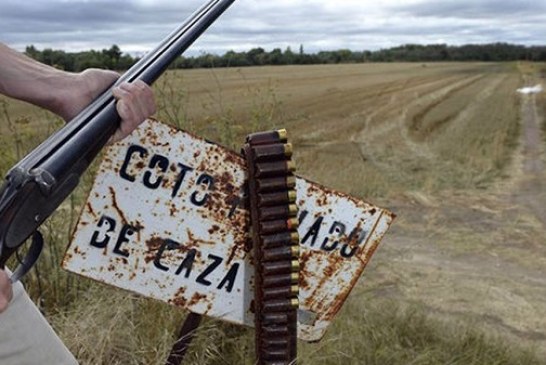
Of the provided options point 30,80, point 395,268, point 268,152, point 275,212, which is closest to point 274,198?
point 275,212

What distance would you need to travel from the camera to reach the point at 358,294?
A: 4246mm

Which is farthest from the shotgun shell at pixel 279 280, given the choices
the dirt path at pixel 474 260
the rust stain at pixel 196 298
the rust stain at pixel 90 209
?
the dirt path at pixel 474 260

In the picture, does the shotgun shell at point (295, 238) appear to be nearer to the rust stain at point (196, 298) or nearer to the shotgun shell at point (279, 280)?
the shotgun shell at point (279, 280)

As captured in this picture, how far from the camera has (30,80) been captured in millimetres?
1993

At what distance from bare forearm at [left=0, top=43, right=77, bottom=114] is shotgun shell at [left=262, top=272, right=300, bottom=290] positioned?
866 mm

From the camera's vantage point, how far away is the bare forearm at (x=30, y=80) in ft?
6.46

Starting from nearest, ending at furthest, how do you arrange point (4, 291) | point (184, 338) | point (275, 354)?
point (4, 291) → point (275, 354) → point (184, 338)

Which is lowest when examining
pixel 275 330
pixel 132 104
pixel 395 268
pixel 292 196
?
pixel 395 268

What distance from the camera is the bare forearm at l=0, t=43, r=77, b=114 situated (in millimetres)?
1968

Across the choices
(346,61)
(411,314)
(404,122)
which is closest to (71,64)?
(411,314)

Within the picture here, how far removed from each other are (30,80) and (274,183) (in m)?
0.81

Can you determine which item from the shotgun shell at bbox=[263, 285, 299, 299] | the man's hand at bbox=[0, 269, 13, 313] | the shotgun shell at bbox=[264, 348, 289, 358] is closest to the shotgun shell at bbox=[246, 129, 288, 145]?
the shotgun shell at bbox=[263, 285, 299, 299]

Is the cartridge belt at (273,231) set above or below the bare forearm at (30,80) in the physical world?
below

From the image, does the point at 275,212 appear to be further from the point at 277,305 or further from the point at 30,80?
the point at 30,80
